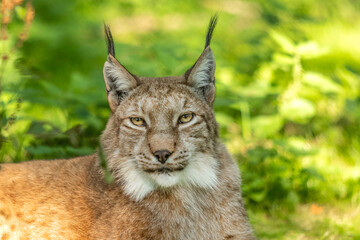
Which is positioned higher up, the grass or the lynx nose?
the lynx nose

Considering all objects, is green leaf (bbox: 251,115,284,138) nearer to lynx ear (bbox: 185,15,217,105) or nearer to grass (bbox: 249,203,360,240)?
grass (bbox: 249,203,360,240)

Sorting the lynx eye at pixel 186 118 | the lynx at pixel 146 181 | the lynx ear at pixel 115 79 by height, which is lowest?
the lynx at pixel 146 181

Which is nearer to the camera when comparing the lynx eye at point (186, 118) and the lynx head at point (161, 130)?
the lynx head at point (161, 130)

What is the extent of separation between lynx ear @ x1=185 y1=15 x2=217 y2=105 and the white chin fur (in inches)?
21.7

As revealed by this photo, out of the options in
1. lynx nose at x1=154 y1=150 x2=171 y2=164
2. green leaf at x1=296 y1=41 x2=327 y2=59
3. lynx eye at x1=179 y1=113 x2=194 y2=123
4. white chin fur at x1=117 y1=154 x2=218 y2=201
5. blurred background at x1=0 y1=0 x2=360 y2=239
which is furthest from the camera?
green leaf at x1=296 y1=41 x2=327 y2=59

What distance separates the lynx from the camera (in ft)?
14.1

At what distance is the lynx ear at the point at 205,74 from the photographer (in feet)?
14.8

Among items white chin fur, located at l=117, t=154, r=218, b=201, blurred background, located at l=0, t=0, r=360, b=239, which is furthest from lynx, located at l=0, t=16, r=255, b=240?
blurred background, located at l=0, t=0, r=360, b=239

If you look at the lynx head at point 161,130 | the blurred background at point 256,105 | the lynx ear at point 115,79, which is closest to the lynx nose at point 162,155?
the lynx head at point 161,130

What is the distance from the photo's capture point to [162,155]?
411cm

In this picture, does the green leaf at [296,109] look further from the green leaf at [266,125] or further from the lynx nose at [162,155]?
the lynx nose at [162,155]

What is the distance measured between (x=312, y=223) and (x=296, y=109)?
4.78ft

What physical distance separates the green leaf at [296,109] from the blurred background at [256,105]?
0.01 meters

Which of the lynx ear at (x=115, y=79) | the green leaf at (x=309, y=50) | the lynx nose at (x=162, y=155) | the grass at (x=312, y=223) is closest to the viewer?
the lynx nose at (x=162, y=155)
